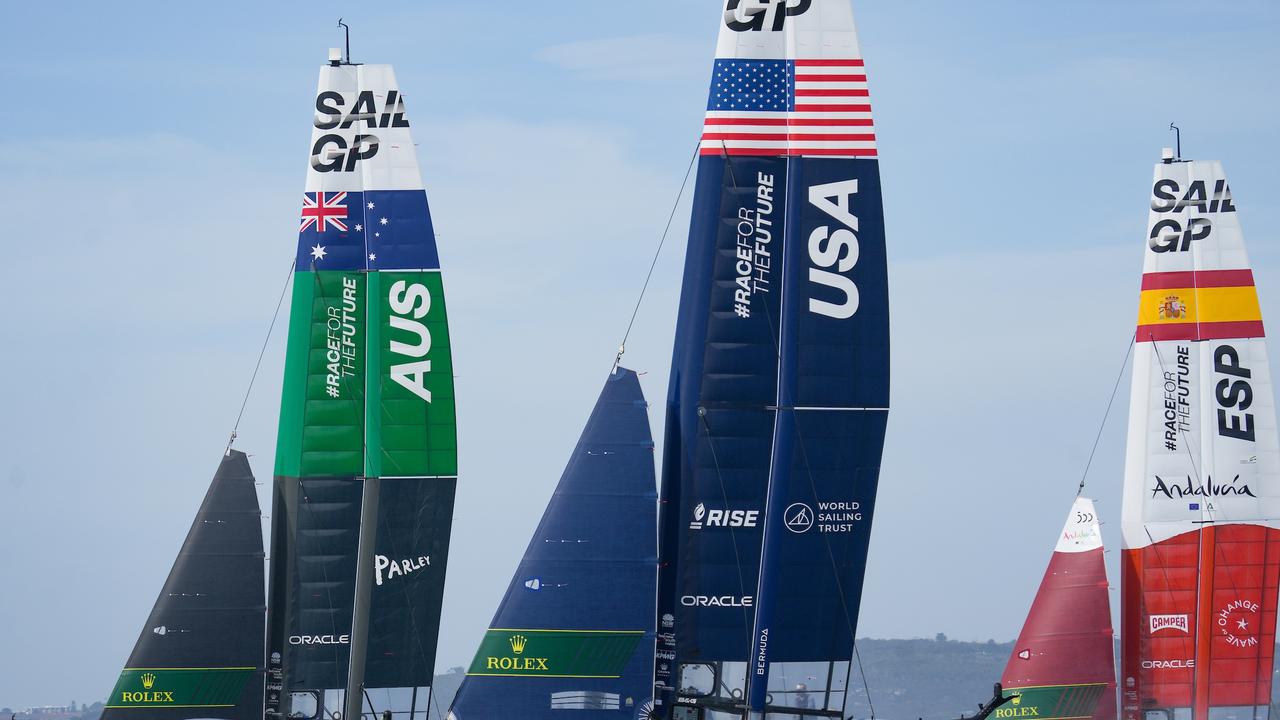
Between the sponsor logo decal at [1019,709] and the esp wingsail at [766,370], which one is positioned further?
the sponsor logo decal at [1019,709]

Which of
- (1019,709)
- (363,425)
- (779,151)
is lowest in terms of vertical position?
(1019,709)

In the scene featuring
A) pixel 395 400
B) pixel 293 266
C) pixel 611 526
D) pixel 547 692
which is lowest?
pixel 547 692

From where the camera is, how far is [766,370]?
26.1 meters

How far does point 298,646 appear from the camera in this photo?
102ft

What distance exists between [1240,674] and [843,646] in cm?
1234

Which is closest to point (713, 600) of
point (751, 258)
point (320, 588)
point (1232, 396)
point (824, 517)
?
point (824, 517)

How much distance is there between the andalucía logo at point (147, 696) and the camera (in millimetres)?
31078

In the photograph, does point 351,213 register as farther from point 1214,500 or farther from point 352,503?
point 1214,500

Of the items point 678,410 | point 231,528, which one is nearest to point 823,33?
point 678,410

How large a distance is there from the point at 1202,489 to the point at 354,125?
604 inches

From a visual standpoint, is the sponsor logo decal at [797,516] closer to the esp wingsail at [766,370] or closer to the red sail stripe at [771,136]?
the esp wingsail at [766,370]

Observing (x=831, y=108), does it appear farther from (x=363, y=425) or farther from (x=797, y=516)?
(x=363, y=425)

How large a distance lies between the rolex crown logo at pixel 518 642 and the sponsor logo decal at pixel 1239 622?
15.2 metres

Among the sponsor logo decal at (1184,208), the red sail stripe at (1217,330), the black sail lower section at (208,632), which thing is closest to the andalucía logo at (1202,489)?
the red sail stripe at (1217,330)
